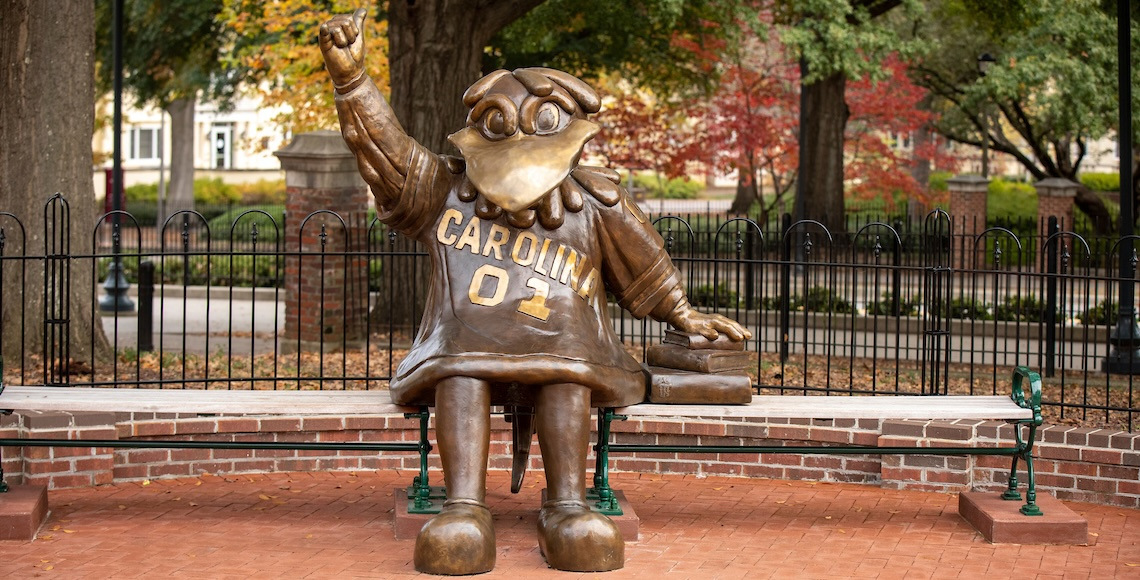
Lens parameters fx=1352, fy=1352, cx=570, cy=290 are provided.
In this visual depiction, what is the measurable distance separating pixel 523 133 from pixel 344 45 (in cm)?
80

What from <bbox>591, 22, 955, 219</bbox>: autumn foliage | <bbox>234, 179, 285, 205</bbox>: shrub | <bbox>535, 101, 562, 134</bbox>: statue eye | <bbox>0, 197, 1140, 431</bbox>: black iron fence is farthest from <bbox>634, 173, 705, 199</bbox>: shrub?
<bbox>535, 101, 562, 134</bbox>: statue eye

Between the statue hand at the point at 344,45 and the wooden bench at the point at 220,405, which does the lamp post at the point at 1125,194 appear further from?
the statue hand at the point at 344,45

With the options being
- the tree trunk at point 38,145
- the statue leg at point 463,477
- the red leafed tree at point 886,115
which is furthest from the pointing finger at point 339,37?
the red leafed tree at point 886,115

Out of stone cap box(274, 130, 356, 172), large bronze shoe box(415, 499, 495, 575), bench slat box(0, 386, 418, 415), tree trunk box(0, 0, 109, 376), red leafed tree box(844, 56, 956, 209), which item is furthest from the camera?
red leafed tree box(844, 56, 956, 209)

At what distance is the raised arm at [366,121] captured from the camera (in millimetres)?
5238

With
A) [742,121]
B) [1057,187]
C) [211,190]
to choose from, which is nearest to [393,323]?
[742,121]

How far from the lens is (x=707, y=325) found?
5.88 m

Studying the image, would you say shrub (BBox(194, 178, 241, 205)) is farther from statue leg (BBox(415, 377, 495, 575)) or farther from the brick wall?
statue leg (BBox(415, 377, 495, 575))

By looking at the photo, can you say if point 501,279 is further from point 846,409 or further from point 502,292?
point 846,409

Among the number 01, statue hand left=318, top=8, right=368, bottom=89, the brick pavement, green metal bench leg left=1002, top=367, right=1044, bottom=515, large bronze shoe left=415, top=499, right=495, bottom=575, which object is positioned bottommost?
the brick pavement

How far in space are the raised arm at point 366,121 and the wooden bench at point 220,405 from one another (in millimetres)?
900

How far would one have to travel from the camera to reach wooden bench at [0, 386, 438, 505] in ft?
18.9

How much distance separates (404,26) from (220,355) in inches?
126

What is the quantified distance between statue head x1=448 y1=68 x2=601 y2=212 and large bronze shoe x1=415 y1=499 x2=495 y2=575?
1.22 m
